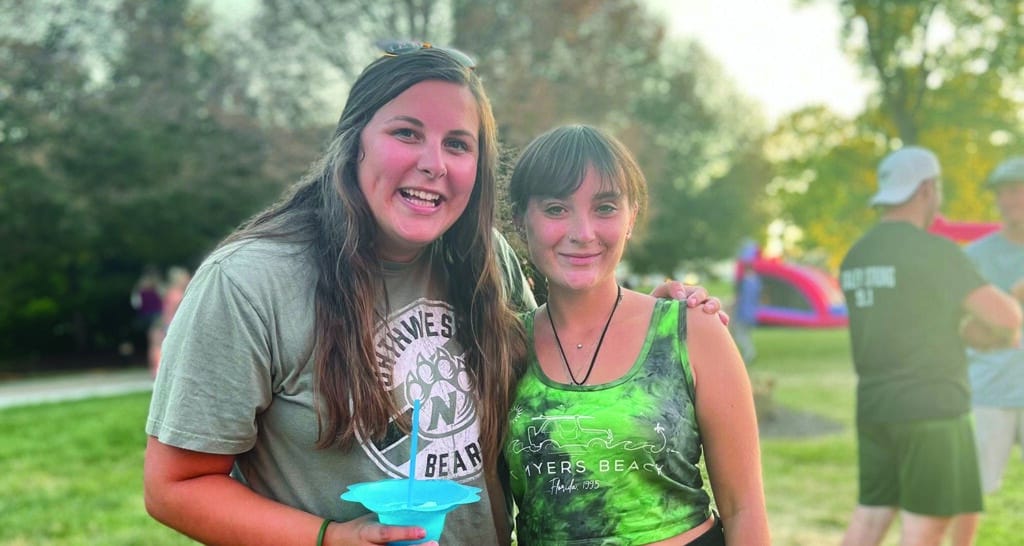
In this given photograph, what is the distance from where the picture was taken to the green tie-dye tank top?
80.1 inches

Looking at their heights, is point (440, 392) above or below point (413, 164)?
below

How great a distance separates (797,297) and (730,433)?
26.8 meters

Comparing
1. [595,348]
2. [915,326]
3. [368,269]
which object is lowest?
[915,326]

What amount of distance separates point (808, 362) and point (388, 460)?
17.0 metres

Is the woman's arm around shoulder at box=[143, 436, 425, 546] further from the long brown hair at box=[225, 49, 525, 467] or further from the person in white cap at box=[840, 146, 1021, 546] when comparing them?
the person in white cap at box=[840, 146, 1021, 546]

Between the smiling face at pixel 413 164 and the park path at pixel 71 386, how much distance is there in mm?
11648

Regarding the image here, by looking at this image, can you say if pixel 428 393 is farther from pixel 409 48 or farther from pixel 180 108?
pixel 180 108

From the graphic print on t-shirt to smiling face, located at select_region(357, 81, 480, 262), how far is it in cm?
20

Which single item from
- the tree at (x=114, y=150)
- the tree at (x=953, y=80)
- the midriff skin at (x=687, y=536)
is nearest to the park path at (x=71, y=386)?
the tree at (x=114, y=150)

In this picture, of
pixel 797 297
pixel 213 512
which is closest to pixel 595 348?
pixel 213 512

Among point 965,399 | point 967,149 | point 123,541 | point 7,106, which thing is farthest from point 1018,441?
point 7,106

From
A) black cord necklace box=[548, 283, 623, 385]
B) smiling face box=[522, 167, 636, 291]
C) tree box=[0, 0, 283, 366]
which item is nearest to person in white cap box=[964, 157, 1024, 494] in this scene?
black cord necklace box=[548, 283, 623, 385]

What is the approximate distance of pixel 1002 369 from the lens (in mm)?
5293

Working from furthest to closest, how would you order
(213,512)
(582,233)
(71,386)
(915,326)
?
1. (71,386)
2. (915,326)
3. (582,233)
4. (213,512)
